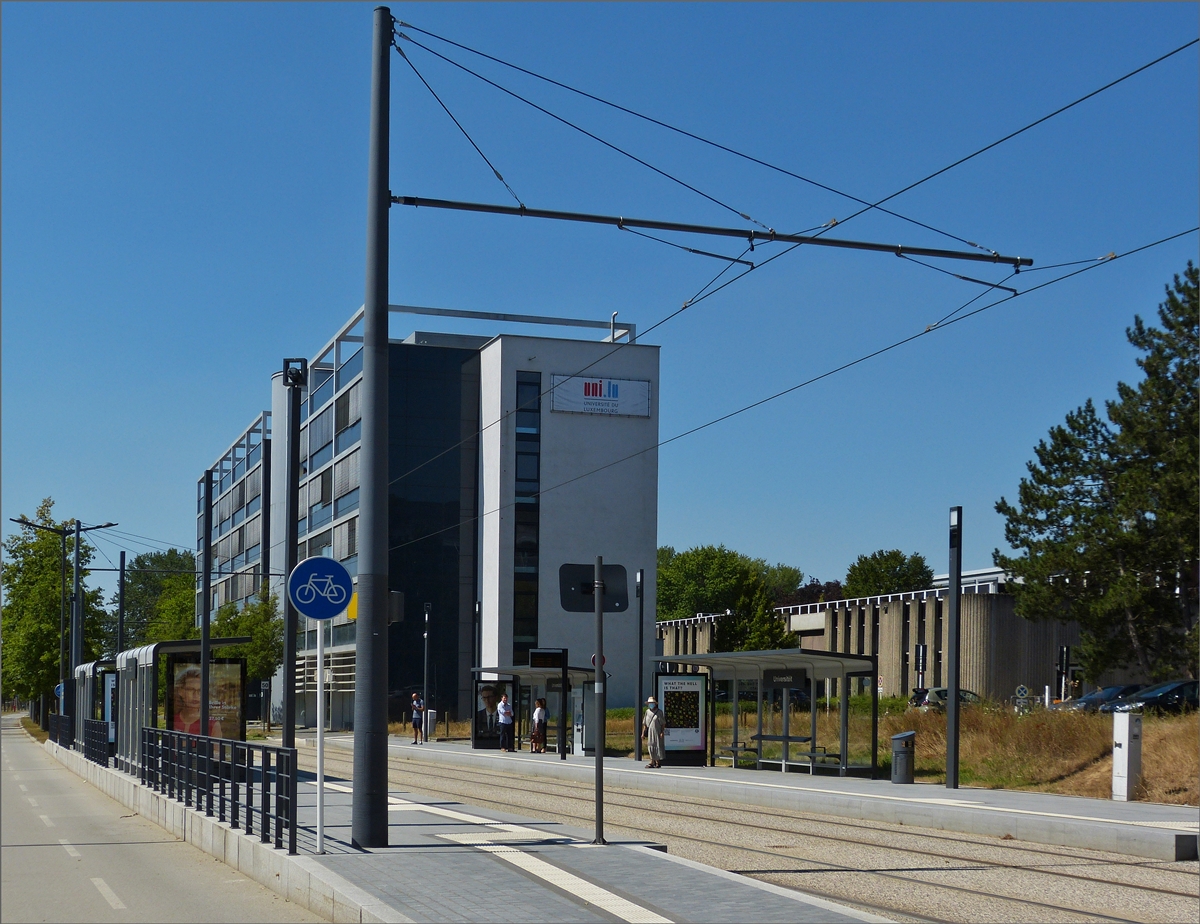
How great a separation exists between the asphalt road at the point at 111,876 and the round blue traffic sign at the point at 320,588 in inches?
95.8

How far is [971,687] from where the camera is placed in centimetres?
6347

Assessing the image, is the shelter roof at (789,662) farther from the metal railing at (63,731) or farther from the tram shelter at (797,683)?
the metal railing at (63,731)

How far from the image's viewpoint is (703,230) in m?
13.7

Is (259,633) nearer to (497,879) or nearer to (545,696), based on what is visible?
(545,696)

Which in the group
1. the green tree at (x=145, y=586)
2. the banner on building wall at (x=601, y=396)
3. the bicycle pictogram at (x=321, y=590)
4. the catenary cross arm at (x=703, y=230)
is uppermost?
the banner on building wall at (x=601, y=396)

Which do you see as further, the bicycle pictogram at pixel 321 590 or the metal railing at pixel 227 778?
the bicycle pictogram at pixel 321 590

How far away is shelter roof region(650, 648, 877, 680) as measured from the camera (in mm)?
26219

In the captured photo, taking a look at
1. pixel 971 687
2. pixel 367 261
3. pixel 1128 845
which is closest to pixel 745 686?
pixel 1128 845

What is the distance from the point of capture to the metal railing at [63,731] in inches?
1667

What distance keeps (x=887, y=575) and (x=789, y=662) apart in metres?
80.4

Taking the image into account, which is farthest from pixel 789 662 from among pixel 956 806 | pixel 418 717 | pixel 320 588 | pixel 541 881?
pixel 418 717

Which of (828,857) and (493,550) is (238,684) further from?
(493,550)

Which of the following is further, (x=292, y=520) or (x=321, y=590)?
(x=292, y=520)

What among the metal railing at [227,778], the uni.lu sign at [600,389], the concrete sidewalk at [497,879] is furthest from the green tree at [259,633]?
the concrete sidewalk at [497,879]
